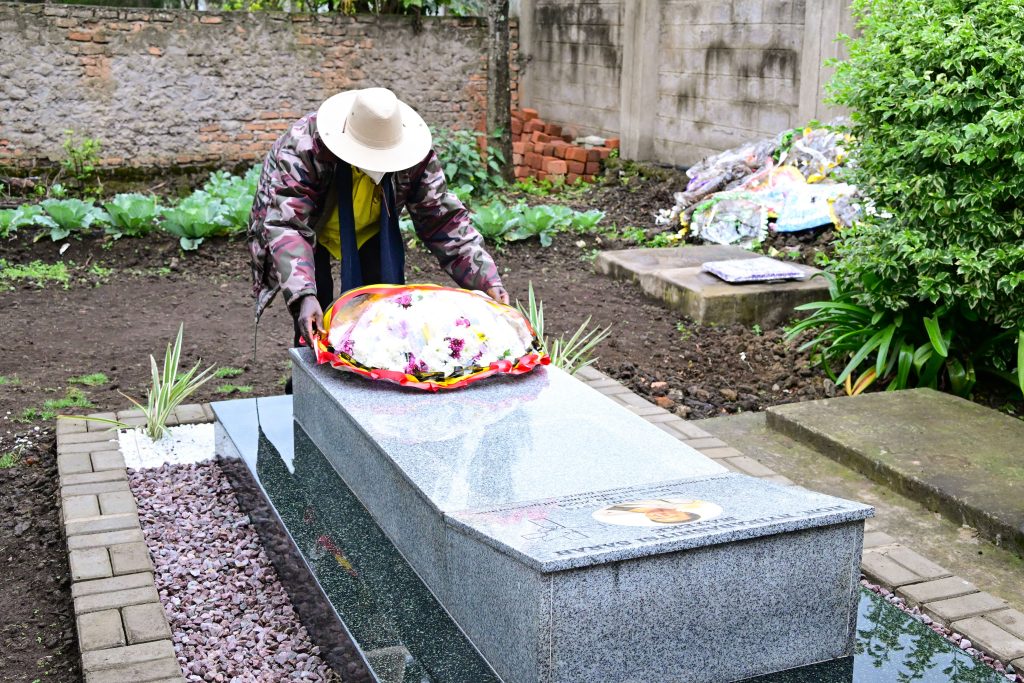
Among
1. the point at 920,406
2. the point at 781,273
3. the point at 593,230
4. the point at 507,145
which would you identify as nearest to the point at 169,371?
the point at 920,406

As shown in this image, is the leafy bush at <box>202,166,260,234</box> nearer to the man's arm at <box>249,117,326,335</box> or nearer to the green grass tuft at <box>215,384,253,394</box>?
the green grass tuft at <box>215,384,253,394</box>

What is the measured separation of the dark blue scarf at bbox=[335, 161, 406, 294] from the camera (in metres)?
4.03

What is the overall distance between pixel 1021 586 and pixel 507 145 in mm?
8450

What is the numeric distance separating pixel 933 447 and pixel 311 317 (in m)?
2.48

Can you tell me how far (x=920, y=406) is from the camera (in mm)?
4824

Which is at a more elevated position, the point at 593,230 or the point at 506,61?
the point at 506,61

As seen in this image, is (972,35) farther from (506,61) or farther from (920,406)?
(506,61)

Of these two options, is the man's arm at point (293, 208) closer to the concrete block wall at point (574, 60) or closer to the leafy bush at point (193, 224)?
the leafy bush at point (193, 224)

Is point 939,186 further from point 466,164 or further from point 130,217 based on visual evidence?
point 466,164

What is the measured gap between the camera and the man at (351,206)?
3824mm

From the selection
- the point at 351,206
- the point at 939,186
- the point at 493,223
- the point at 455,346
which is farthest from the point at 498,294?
Result: the point at 493,223

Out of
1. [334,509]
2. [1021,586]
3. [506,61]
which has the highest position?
[506,61]

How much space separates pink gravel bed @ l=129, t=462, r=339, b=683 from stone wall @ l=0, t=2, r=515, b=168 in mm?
7576

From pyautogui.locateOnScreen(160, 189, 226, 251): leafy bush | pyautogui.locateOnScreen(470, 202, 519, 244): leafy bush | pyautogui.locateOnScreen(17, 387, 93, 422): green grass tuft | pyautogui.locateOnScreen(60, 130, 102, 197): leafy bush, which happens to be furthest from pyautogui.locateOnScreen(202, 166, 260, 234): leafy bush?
pyautogui.locateOnScreen(17, 387, 93, 422): green grass tuft
